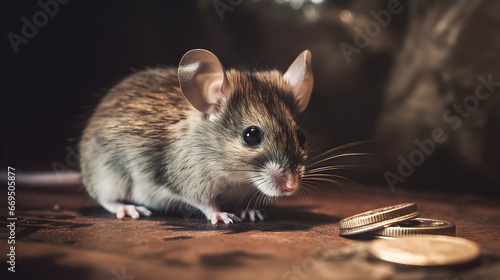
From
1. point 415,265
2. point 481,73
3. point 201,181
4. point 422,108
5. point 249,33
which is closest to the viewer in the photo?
point 415,265

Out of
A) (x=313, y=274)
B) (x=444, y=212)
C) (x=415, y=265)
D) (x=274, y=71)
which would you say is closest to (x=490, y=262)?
(x=415, y=265)

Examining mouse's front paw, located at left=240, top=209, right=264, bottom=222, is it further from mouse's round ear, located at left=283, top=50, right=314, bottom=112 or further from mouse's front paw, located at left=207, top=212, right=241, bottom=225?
mouse's round ear, located at left=283, top=50, right=314, bottom=112

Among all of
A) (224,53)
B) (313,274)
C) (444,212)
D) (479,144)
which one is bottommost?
(313,274)

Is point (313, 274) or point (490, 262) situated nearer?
point (313, 274)

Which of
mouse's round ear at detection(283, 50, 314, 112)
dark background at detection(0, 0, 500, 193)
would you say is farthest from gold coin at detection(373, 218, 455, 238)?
dark background at detection(0, 0, 500, 193)

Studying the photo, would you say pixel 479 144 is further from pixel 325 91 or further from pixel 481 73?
pixel 325 91

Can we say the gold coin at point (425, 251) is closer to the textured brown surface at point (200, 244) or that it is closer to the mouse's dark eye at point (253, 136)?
the textured brown surface at point (200, 244)
